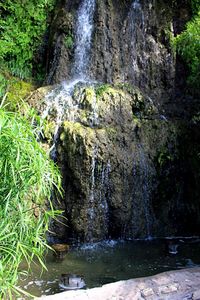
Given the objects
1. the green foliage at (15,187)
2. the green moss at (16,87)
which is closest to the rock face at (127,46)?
the green moss at (16,87)

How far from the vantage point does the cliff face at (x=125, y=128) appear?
668 cm

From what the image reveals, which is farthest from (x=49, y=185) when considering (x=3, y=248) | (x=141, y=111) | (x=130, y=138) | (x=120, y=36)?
(x=120, y=36)

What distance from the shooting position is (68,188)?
672 cm

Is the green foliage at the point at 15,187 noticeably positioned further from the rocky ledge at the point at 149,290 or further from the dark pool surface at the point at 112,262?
the dark pool surface at the point at 112,262

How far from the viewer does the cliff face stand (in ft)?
21.9

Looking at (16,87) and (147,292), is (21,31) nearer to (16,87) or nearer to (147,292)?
(16,87)

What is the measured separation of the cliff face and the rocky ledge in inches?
98.1

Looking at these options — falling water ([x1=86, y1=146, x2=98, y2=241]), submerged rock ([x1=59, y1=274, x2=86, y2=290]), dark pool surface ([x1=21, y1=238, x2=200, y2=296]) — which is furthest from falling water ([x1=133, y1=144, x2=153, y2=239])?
submerged rock ([x1=59, y1=274, x2=86, y2=290])

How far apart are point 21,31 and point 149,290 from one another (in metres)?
6.76

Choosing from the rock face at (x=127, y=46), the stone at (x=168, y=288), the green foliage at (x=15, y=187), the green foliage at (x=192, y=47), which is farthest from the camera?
the rock face at (x=127, y=46)

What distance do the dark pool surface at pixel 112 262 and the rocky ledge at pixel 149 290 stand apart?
929 mm

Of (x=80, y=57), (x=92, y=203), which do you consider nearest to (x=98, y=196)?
(x=92, y=203)

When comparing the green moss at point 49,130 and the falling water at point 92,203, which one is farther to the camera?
the green moss at point 49,130

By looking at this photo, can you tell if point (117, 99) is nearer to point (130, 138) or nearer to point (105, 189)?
point (130, 138)
